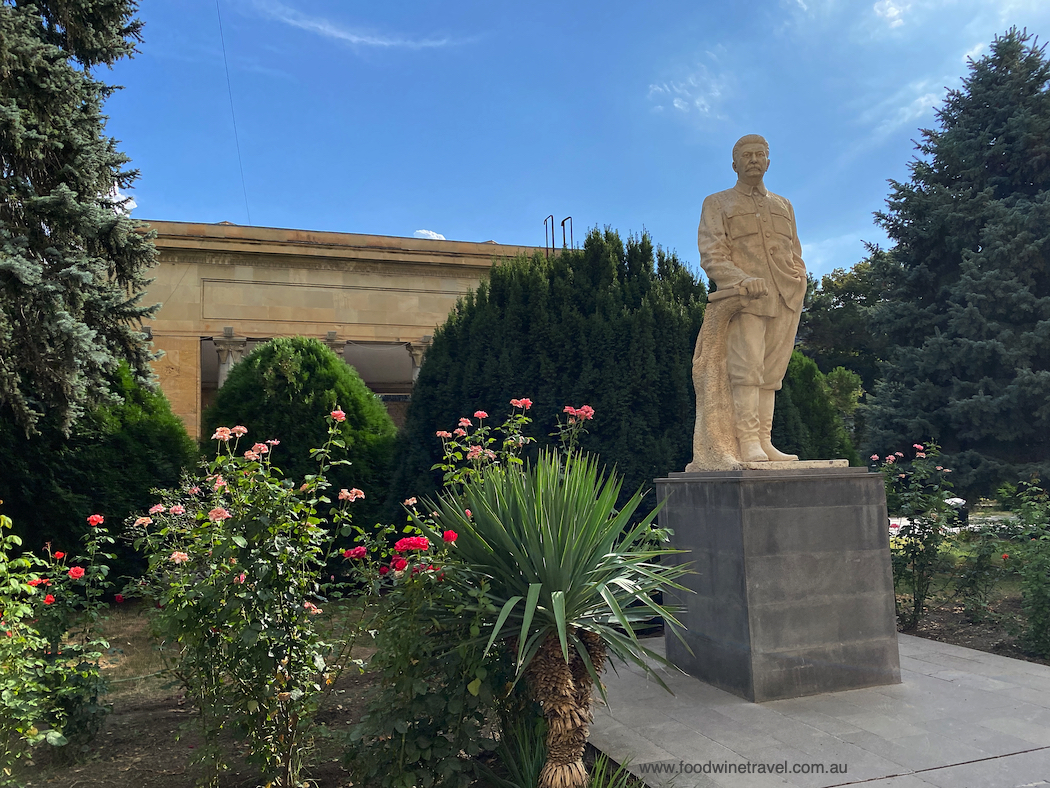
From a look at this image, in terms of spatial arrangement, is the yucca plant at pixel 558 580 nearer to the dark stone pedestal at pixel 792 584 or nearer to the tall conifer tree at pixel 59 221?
the dark stone pedestal at pixel 792 584

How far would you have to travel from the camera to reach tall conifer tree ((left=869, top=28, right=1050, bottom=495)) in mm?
12250

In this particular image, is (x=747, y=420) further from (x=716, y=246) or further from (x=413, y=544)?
(x=413, y=544)

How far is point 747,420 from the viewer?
546 cm

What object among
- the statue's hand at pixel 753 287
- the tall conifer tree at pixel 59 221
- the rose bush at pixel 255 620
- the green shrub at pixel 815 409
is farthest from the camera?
the green shrub at pixel 815 409

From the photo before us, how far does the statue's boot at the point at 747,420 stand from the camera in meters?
5.42

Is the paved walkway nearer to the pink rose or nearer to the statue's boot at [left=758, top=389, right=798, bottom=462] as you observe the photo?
the pink rose

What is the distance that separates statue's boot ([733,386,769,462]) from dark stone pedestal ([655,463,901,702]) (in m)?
0.39

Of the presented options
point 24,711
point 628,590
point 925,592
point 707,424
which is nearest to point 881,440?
point 925,592

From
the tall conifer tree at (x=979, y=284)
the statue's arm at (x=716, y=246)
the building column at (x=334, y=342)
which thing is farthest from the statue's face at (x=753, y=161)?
the building column at (x=334, y=342)

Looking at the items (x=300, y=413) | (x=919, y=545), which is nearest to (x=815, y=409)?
(x=919, y=545)

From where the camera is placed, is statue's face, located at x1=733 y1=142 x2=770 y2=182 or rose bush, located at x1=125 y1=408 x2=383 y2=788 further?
statue's face, located at x1=733 y1=142 x2=770 y2=182

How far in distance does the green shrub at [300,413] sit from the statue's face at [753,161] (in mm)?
6141

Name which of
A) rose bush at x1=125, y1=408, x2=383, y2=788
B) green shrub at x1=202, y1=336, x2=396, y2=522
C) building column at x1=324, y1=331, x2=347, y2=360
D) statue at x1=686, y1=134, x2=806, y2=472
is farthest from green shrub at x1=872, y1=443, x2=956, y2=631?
building column at x1=324, y1=331, x2=347, y2=360

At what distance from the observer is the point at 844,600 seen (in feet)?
16.2
